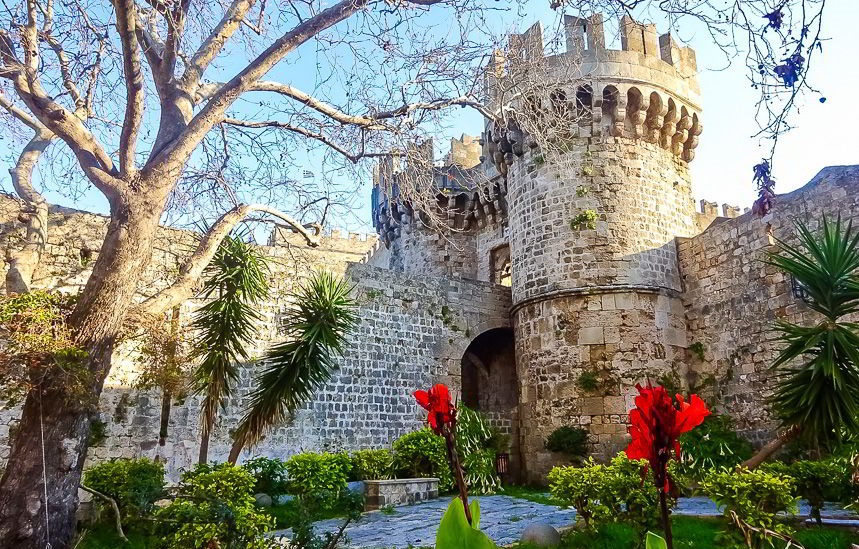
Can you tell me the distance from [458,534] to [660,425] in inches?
29.6

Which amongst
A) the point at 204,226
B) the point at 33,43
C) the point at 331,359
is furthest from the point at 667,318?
the point at 33,43

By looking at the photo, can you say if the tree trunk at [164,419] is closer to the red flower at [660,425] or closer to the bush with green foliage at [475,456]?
the bush with green foliage at [475,456]

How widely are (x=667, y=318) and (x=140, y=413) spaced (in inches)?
405

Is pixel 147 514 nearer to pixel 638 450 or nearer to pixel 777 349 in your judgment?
pixel 638 450

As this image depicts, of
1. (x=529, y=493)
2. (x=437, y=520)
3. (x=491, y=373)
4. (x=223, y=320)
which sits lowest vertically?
(x=529, y=493)

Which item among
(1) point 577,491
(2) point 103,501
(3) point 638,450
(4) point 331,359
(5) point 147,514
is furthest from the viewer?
(4) point 331,359

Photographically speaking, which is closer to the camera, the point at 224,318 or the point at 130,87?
the point at 130,87

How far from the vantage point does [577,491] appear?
6574 mm

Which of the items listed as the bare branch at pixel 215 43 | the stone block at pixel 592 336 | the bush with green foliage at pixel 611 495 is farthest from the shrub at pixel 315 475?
the stone block at pixel 592 336

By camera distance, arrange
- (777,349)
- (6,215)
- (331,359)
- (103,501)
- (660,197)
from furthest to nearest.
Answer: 1. (660,197)
2. (331,359)
3. (777,349)
4. (6,215)
5. (103,501)

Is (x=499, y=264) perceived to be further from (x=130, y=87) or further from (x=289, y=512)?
(x=130, y=87)

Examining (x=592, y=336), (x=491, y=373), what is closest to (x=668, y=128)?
(x=592, y=336)

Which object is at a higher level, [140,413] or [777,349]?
[777,349]

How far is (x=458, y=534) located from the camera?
5.00 feet
